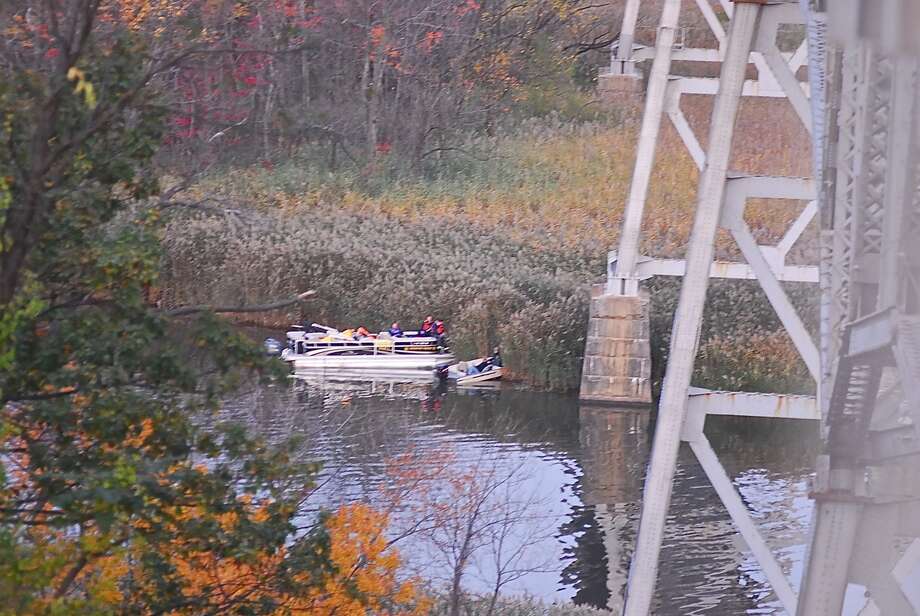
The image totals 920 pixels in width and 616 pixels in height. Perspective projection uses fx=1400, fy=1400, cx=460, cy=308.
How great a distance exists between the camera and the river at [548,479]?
17.0 meters

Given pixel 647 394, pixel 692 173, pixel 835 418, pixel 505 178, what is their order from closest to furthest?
pixel 835 418 → pixel 647 394 → pixel 692 173 → pixel 505 178

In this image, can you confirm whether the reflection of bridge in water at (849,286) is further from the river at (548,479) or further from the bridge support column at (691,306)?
the river at (548,479)

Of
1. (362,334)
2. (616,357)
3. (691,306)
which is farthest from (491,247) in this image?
(691,306)

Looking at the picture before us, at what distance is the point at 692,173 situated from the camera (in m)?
36.6

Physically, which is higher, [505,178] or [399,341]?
[505,178]

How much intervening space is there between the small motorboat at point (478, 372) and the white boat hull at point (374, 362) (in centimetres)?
72

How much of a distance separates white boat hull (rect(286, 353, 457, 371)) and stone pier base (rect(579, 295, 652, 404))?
3969mm

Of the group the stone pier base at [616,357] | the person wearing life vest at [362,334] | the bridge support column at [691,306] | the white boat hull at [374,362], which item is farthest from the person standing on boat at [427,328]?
the bridge support column at [691,306]

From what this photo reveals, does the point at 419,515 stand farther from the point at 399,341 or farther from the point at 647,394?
the point at 399,341

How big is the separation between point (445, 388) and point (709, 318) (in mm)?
5620

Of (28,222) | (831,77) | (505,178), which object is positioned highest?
(831,77)

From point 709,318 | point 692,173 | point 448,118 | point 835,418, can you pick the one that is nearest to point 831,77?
point 835,418

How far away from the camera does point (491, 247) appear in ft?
111

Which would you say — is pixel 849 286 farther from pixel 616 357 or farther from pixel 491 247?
pixel 491 247
